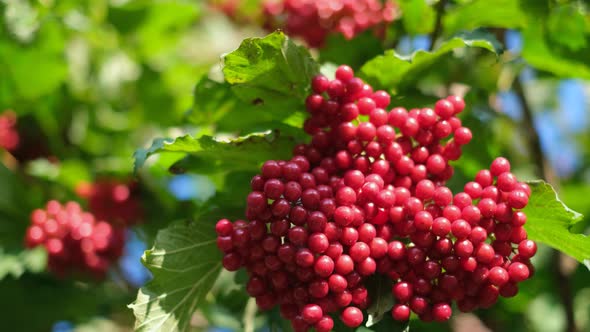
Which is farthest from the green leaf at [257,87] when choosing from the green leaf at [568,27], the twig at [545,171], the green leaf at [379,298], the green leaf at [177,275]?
the twig at [545,171]

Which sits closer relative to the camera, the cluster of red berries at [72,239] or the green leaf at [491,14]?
the green leaf at [491,14]

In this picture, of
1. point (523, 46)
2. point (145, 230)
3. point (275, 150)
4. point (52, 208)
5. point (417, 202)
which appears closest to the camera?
point (417, 202)

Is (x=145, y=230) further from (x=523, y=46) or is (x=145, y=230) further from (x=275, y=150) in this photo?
(x=523, y=46)

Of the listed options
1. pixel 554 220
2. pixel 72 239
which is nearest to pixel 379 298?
pixel 554 220

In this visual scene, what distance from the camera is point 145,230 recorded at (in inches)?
119

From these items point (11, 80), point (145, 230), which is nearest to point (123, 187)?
point (145, 230)

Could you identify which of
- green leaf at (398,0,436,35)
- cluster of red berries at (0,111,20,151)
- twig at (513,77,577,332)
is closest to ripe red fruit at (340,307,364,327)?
green leaf at (398,0,436,35)

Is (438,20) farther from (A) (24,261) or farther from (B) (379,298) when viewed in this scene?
(A) (24,261)

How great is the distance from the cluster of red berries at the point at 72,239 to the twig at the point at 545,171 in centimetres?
179

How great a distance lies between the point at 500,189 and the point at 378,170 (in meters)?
0.28

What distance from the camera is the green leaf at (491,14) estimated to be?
1.96 m

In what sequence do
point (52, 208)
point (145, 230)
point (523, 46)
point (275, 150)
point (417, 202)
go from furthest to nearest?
point (145, 230), point (52, 208), point (523, 46), point (275, 150), point (417, 202)

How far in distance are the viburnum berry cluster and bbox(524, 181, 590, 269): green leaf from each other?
5cm

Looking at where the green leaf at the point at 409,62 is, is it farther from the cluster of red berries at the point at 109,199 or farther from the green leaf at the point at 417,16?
the cluster of red berries at the point at 109,199
